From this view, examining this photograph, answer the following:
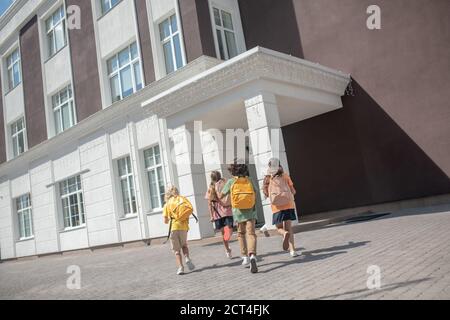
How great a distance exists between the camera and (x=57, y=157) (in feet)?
65.6

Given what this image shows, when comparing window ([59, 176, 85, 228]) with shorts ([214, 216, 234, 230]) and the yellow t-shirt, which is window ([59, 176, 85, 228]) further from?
the yellow t-shirt

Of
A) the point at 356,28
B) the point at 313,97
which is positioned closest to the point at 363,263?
the point at 313,97

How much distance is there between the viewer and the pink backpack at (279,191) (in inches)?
267

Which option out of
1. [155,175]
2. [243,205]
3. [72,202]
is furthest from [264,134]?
[72,202]

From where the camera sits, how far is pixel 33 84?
22078 millimetres

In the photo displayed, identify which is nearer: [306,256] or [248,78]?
[306,256]

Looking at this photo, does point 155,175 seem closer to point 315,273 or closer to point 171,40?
point 171,40

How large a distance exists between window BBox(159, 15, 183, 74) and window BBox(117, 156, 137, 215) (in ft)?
13.7

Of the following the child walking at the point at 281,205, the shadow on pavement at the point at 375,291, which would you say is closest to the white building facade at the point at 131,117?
the child walking at the point at 281,205

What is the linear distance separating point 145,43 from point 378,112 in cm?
876

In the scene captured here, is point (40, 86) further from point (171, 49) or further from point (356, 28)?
point (356, 28)

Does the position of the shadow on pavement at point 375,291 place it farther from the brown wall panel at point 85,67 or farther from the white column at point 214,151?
the brown wall panel at point 85,67

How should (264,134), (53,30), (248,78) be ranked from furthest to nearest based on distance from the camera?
(53,30), (248,78), (264,134)

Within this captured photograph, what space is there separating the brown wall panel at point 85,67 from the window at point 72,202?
3.19m
